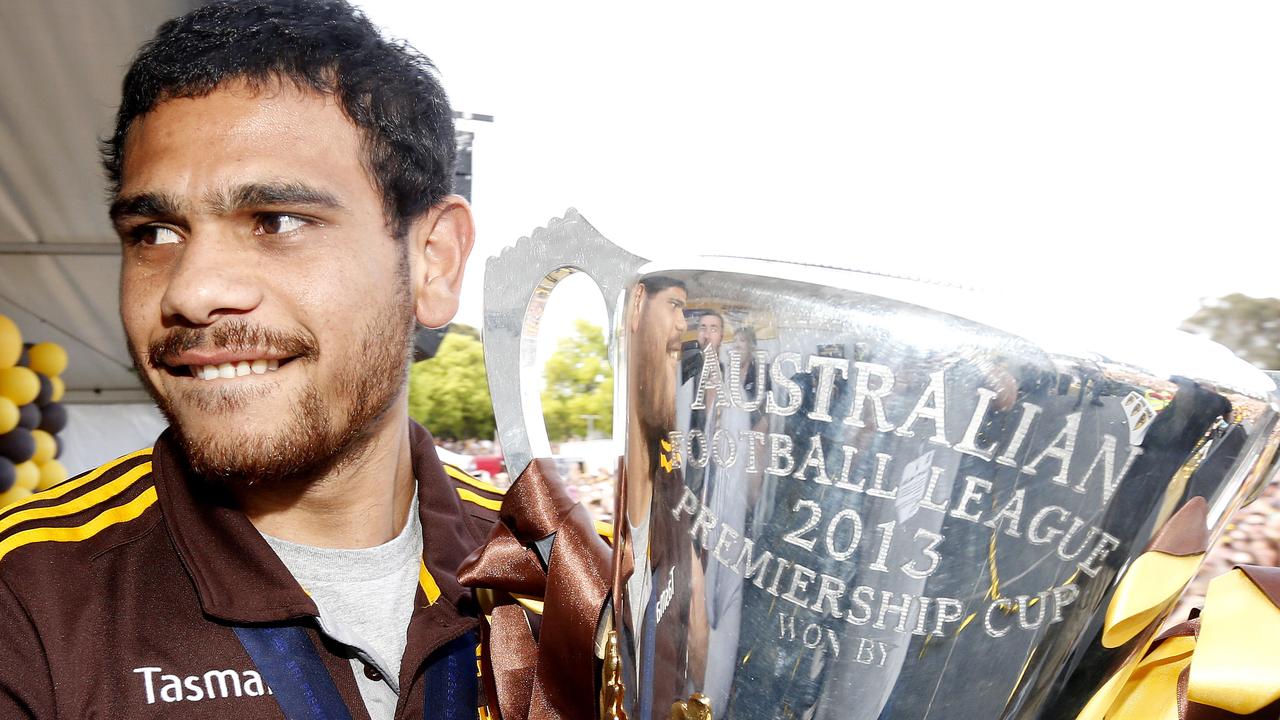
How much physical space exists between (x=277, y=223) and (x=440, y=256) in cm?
22

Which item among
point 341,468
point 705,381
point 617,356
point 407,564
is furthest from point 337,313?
point 705,381

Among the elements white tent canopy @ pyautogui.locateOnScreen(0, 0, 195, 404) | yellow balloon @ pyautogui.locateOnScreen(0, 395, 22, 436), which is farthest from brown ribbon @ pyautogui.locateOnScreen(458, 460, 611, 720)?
yellow balloon @ pyautogui.locateOnScreen(0, 395, 22, 436)

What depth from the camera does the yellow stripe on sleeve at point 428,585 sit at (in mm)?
898

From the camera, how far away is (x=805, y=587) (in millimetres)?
401

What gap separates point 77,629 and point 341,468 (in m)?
0.26

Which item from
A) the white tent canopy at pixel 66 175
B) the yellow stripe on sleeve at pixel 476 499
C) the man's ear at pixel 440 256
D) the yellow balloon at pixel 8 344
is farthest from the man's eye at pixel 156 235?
the yellow balloon at pixel 8 344

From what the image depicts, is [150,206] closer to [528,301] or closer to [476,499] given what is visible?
[528,301]

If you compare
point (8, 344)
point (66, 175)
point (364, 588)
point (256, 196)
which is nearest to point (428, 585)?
point (364, 588)

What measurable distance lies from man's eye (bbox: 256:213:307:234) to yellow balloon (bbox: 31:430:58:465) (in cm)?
399

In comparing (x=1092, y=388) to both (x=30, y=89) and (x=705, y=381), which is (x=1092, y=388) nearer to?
(x=705, y=381)

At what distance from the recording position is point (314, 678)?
787 millimetres

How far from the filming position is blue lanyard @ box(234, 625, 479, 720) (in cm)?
77

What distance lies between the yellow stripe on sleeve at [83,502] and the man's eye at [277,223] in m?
0.30

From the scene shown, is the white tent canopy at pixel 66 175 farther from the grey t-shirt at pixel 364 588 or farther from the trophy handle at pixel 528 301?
the trophy handle at pixel 528 301
